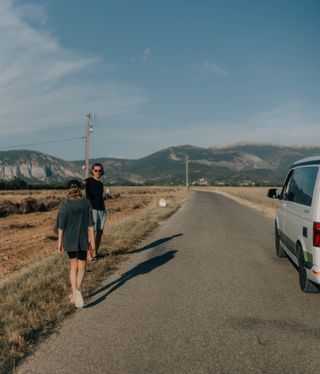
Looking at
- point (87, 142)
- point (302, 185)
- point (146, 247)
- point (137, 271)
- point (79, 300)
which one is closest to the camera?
point (79, 300)

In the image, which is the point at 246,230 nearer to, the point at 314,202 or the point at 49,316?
the point at 314,202

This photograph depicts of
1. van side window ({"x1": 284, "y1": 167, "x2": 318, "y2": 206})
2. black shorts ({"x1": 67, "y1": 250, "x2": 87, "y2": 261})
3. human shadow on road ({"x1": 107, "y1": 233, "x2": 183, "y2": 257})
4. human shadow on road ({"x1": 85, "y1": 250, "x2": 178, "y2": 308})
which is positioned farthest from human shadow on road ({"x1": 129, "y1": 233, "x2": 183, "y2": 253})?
black shorts ({"x1": 67, "y1": 250, "x2": 87, "y2": 261})

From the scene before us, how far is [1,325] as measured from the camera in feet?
18.0

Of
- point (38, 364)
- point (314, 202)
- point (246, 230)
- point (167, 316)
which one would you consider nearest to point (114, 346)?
point (38, 364)

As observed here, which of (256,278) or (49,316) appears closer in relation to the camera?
(49,316)

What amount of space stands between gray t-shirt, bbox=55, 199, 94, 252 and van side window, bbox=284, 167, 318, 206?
352 cm

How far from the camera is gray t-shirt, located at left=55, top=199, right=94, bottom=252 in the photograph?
643cm

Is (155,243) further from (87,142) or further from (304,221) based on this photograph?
(87,142)

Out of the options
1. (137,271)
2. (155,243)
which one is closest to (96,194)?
(137,271)

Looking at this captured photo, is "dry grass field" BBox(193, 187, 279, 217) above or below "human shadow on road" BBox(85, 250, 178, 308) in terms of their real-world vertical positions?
below

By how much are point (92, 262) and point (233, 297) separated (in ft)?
12.6

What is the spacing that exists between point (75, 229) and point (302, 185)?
162 inches

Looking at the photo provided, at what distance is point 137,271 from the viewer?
894cm

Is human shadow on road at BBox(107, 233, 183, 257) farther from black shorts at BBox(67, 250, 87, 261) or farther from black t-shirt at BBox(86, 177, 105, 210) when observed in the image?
black shorts at BBox(67, 250, 87, 261)
